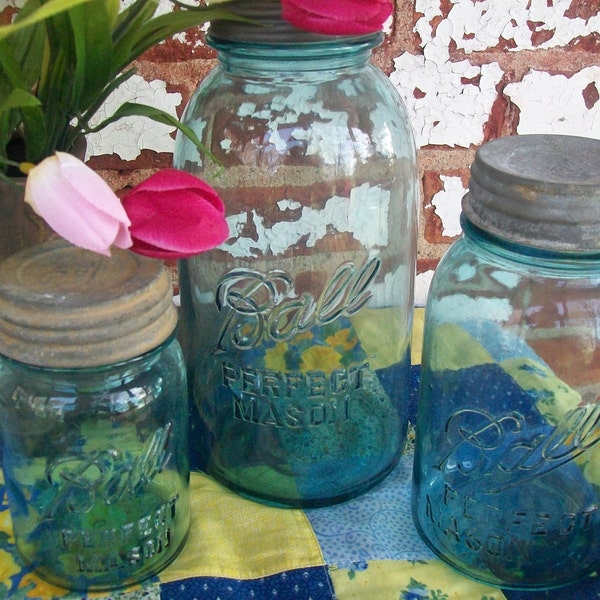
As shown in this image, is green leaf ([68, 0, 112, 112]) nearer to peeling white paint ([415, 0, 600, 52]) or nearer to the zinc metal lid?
the zinc metal lid

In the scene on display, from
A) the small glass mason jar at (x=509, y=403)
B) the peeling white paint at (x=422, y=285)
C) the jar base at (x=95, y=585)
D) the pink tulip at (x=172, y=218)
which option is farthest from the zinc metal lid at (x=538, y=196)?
the peeling white paint at (x=422, y=285)

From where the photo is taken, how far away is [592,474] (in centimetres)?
40

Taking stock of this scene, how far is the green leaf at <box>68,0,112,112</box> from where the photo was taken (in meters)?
0.30

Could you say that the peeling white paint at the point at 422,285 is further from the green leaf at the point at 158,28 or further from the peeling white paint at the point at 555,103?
the green leaf at the point at 158,28

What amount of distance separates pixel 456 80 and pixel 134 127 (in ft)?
0.76

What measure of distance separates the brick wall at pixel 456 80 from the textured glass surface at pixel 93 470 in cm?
23

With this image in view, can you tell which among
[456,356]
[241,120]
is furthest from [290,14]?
[456,356]

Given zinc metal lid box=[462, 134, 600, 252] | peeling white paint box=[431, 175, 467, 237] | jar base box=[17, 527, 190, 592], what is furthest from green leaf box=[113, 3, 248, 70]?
peeling white paint box=[431, 175, 467, 237]

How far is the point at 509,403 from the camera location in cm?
44

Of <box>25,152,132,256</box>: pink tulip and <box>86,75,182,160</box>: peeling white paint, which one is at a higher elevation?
<box>25,152,132,256</box>: pink tulip

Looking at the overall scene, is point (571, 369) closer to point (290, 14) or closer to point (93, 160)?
point (290, 14)

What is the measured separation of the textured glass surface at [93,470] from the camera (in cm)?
35

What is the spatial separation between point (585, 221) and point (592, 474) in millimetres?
156

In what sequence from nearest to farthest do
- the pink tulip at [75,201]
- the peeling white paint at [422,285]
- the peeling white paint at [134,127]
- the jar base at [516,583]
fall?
the pink tulip at [75,201] < the jar base at [516,583] < the peeling white paint at [134,127] < the peeling white paint at [422,285]
